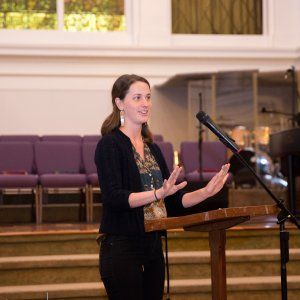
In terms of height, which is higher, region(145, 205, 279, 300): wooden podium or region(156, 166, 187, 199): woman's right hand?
region(156, 166, 187, 199): woman's right hand

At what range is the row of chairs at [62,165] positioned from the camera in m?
7.58

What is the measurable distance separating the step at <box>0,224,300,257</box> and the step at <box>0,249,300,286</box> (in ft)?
0.26

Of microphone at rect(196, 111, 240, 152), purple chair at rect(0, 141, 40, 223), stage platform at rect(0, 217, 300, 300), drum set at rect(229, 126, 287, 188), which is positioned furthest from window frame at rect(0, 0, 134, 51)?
microphone at rect(196, 111, 240, 152)

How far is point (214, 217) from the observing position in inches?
100

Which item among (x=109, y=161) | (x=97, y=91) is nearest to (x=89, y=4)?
(x=97, y=91)

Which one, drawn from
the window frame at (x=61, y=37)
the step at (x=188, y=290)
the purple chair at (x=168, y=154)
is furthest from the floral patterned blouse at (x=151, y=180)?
the window frame at (x=61, y=37)

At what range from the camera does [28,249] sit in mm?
5430

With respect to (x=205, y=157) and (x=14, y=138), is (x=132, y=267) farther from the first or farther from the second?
(x=14, y=138)

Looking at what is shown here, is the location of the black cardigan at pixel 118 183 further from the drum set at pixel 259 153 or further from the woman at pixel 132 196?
the drum set at pixel 259 153

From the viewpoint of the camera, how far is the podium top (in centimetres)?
253

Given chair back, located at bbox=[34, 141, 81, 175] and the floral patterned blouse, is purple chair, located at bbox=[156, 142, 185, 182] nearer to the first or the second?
chair back, located at bbox=[34, 141, 81, 175]

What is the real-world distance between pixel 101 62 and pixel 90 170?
10.4 feet

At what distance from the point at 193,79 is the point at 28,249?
5.23 meters

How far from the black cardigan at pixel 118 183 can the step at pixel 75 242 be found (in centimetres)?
272
